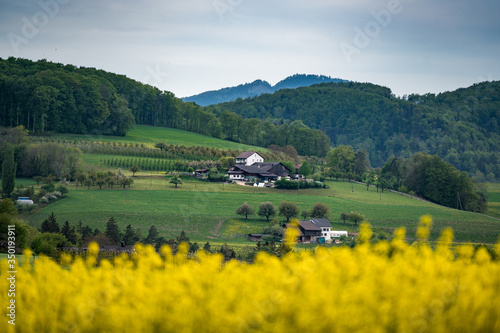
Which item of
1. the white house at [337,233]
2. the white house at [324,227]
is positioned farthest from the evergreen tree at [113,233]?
the white house at [337,233]

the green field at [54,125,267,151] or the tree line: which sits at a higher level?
the green field at [54,125,267,151]

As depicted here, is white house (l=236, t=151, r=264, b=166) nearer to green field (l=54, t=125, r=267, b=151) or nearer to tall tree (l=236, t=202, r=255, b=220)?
green field (l=54, t=125, r=267, b=151)

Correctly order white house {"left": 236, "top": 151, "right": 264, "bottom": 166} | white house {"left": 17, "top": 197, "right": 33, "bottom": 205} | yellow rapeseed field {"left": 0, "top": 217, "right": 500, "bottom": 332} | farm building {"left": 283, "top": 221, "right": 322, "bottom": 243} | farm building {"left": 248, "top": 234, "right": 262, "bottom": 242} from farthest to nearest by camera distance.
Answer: white house {"left": 236, "top": 151, "right": 264, "bottom": 166}
white house {"left": 17, "top": 197, "right": 33, "bottom": 205}
farm building {"left": 283, "top": 221, "right": 322, "bottom": 243}
farm building {"left": 248, "top": 234, "right": 262, "bottom": 242}
yellow rapeseed field {"left": 0, "top": 217, "right": 500, "bottom": 332}

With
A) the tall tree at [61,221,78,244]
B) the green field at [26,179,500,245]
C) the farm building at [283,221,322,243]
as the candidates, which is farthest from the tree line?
the tall tree at [61,221,78,244]

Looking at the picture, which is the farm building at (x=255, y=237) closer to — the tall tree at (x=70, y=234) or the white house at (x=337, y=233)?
the white house at (x=337, y=233)

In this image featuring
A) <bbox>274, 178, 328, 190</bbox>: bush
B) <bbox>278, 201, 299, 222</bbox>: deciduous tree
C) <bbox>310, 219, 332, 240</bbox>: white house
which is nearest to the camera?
<bbox>310, 219, 332, 240</bbox>: white house

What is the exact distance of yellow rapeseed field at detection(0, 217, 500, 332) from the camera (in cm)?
1039

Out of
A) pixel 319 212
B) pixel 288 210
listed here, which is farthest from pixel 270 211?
pixel 319 212

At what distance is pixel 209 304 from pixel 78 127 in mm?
86004

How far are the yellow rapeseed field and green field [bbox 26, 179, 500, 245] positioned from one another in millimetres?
31285

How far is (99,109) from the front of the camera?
94.4 metres

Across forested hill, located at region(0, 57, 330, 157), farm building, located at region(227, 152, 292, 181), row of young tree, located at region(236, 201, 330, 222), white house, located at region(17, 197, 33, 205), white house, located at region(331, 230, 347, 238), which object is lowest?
white house, located at region(331, 230, 347, 238)

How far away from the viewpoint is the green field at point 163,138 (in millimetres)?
90213

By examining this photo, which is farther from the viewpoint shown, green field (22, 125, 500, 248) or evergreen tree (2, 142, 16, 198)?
evergreen tree (2, 142, 16, 198)
